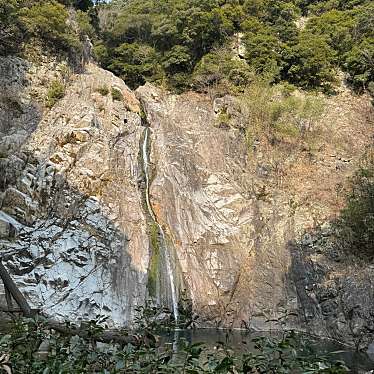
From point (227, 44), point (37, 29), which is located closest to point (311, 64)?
point (227, 44)

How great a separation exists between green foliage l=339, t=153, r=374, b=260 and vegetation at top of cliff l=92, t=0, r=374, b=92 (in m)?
11.2

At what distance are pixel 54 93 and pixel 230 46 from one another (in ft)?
40.8

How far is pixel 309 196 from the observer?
2080 centimetres

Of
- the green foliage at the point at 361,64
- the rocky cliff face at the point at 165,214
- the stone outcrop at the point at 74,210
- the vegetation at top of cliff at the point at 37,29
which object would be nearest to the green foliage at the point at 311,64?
the green foliage at the point at 361,64

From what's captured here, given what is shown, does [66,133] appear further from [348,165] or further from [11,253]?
[348,165]

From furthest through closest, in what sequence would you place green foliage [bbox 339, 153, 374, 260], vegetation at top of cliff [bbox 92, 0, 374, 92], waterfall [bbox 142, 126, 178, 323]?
vegetation at top of cliff [bbox 92, 0, 374, 92] → waterfall [bbox 142, 126, 178, 323] → green foliage [bbox 339, 153, 374, 260]

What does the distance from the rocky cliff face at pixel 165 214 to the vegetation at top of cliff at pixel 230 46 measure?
4604mm

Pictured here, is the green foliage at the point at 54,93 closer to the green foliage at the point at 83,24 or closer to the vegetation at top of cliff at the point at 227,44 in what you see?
the vegetation at top of cliff at the point at 227,44

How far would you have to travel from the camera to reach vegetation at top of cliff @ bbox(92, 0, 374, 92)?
27.6 m

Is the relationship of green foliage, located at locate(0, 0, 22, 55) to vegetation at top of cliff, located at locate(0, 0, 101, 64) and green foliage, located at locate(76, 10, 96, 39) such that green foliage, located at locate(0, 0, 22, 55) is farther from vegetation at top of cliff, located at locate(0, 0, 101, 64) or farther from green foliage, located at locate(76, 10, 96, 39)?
green foliage, located at locate(76, 10, 96, 39)

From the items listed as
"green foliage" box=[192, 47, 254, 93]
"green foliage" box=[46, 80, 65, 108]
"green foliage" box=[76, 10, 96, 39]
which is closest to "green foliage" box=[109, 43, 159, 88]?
"green foliage" box=[76, 10, 96, 39]

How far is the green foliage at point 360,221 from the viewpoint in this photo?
55.2 ft

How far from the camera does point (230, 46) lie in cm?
2892

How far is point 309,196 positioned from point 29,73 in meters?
14.5
